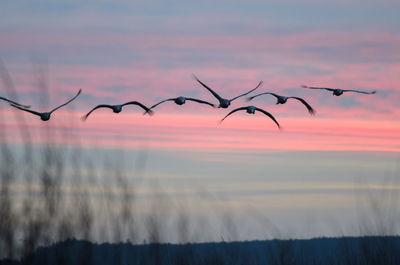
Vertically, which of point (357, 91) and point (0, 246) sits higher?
point (357, 91)

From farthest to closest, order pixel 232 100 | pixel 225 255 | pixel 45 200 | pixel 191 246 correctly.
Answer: pixel 225 255
pixel 191 246
pixel 45 200
pixel 232 100

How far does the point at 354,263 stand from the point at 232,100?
576cm

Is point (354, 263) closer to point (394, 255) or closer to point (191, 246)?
point (394, 255)

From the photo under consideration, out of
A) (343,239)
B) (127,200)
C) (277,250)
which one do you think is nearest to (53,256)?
(127,200)

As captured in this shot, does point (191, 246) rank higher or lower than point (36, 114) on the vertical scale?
lower

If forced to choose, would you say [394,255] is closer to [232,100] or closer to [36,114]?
[232,100]

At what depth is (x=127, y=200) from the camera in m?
16.7

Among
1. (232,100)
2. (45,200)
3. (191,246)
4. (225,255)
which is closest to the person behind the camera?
(232,100)

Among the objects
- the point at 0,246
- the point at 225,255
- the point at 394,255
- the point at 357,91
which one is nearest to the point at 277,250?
the point at 225,255

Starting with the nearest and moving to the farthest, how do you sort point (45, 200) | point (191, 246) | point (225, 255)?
point (45, 200), point (191, 246), point (225, 255)

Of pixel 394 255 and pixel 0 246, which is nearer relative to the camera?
pixel 0 246

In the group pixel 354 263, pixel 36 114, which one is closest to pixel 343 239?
pixel 354 263

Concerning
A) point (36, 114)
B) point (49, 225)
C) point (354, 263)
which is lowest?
point (354, 263)

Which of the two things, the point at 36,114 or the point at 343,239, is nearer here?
the point at 36,114
